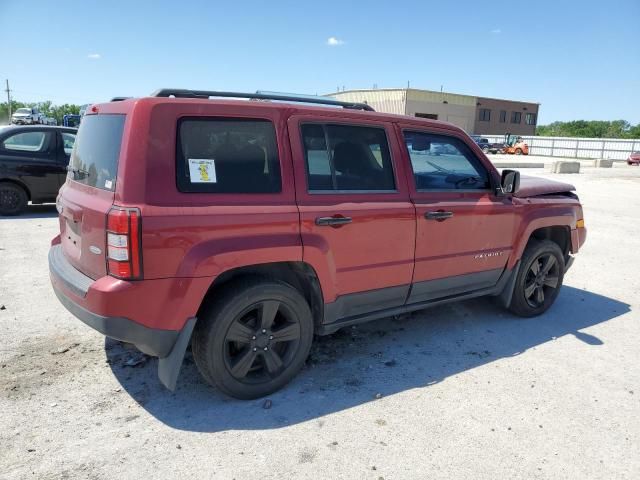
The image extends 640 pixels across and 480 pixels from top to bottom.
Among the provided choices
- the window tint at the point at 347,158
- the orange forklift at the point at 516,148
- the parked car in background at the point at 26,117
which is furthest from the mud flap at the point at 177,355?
the orange forklift at the point at 516,148

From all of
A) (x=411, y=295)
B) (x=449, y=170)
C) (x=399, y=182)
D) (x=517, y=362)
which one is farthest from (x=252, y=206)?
(x=517, y=362)

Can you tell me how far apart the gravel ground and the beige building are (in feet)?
151

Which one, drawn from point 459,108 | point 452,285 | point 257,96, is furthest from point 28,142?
point 459,108

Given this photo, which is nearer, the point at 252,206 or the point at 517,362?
the point at 252,206

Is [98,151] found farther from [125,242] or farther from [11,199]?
[11,199]

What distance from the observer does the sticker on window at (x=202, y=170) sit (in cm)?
283

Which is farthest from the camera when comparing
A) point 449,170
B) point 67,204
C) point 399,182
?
point 449,170

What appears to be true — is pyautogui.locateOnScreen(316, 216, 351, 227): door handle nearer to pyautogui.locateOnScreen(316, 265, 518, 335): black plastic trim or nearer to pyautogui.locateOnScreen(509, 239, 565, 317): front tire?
pyautogui.locateOnScreen(316, 265, 518, 335): black plastic trim

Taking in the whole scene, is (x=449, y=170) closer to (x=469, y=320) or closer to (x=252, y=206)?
(x=469, y=320)

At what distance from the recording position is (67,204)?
129 inches

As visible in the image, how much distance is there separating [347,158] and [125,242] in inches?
65.5

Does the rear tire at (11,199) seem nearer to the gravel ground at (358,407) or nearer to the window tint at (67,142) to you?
the window tint at (67,142)

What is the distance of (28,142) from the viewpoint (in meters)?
8.94

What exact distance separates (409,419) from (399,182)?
1.73m
